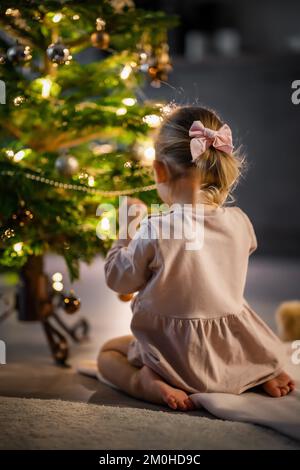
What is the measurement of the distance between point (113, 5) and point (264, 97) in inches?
96.0

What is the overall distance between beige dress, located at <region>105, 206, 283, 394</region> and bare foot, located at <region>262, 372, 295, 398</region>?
2cm

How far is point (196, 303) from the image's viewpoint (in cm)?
115

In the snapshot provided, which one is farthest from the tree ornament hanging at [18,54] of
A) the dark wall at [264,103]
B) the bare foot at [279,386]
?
the dark wall at [264,103]

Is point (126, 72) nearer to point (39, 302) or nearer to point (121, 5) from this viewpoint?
point (121, 5)

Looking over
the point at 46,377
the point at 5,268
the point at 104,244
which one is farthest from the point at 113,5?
the point at 46,377

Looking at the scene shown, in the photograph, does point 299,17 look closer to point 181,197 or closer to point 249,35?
point 249,35

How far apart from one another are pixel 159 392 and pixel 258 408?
188 millimetres

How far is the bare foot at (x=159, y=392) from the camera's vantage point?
1.13 m

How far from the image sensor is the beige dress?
114 centimetres

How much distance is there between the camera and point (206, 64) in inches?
149

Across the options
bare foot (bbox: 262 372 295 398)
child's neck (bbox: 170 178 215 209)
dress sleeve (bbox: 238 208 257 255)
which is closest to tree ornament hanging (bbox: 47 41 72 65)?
child's neck (bbox: 170 178 215 209)

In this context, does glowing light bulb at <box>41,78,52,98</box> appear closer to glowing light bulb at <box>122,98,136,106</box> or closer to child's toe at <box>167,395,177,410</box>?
glowing light bulb at <box>122,98,136,106</box>

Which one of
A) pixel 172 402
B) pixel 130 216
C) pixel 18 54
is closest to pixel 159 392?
pixel 172 402
